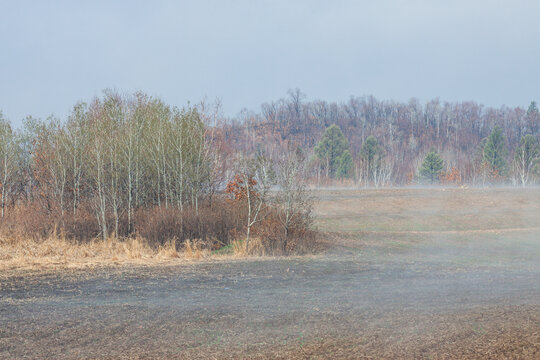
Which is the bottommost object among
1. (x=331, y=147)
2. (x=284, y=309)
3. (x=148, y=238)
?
(x=284, y=309)

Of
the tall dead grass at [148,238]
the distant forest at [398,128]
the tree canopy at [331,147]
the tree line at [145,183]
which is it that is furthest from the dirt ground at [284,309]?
the distant forest at [398,128]

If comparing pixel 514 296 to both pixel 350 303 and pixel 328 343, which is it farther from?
pixel 328 343

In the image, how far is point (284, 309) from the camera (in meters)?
8.93

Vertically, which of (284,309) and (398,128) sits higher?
(398,128)

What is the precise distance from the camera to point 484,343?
6840mm

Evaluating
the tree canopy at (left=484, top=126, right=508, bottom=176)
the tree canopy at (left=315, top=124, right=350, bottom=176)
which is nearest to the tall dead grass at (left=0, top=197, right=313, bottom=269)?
the tree canopy at (left=315, top=124, right=350, bottom=176)

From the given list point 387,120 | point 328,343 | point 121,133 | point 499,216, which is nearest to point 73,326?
point 328,343

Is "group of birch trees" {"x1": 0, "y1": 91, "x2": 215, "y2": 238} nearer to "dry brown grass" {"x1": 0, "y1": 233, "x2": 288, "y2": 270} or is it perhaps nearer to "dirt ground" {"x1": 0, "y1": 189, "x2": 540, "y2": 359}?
"dry brown grass" {"x1": 0, "y1": 233, "x2": 288, "y2": 270}

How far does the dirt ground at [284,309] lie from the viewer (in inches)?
268

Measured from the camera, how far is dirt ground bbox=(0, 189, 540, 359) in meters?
6.81

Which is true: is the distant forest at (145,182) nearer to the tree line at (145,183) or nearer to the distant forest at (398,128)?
the tree line at (145,183)

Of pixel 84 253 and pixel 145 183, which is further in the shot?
pixel 145 183

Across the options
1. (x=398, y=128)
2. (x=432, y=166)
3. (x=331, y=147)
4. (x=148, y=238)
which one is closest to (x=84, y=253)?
(x=148, y=238)

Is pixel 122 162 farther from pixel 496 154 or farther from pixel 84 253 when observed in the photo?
pixel 496 154
